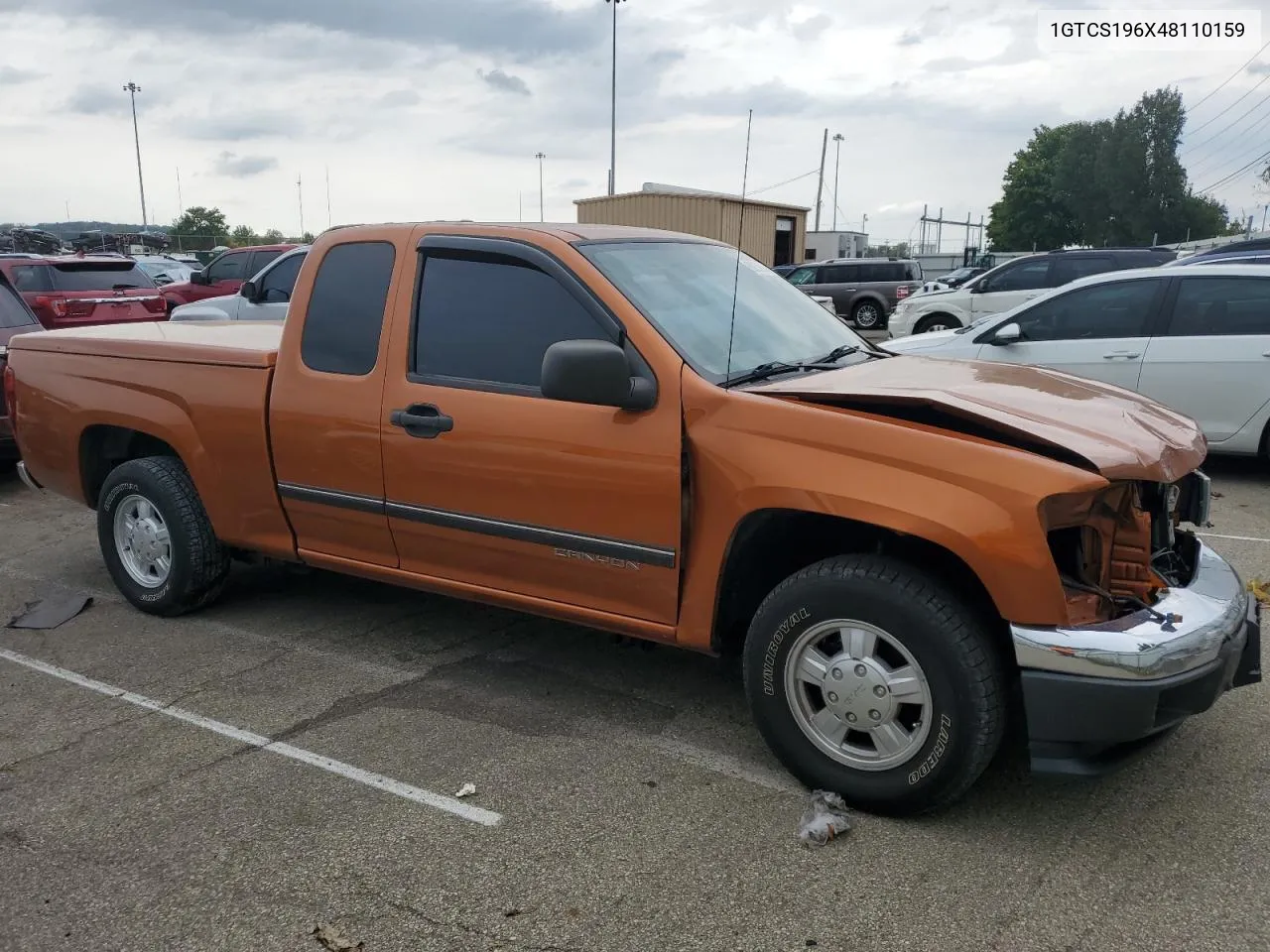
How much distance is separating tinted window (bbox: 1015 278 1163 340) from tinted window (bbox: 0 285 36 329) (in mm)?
8063

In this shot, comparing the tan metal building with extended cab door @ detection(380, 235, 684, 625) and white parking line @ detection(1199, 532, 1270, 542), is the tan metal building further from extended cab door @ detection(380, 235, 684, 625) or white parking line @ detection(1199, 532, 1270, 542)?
extended cab door @ detection(380, 235, 684, 625)

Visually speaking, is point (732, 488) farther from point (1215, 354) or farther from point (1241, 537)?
point (1215, 354)

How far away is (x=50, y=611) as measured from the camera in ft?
17.4

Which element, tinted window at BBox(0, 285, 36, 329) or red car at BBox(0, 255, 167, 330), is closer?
tinted window at BBox(0, 285, 36, 329)

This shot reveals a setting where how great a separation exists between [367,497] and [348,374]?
51 cm

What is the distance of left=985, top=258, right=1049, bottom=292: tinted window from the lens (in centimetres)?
1456

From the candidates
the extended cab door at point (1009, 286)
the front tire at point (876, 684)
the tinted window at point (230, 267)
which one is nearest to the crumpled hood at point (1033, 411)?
the front tire at point (876, 684)

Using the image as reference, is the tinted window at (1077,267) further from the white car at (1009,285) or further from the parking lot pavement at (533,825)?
the parking lot pavement at (533,825)

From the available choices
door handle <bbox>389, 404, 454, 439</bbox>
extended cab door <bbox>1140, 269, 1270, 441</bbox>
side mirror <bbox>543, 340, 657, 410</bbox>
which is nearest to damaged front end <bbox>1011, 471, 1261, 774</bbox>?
side mirror <bbox>543, 340, 657, 410</bbox>

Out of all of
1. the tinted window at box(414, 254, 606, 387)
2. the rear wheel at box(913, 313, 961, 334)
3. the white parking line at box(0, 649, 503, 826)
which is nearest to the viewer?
the white parking line at box(0, 649, 503, 826)

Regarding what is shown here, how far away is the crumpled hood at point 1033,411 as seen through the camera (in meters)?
2.99

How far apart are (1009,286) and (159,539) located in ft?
41.7

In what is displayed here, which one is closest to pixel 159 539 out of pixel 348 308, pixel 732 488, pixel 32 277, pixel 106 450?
pixel 106 450

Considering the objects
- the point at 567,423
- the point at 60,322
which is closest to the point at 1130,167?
the point at 60,322
